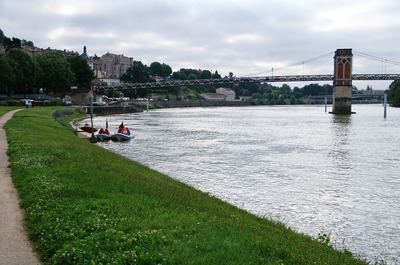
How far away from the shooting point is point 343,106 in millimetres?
132125

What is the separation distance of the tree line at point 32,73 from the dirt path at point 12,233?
84.0 metres

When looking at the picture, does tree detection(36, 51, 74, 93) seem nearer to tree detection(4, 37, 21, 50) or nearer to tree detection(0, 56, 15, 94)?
tree detection(0, 56, 15, 94)

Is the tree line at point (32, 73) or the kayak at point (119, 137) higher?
the tree line at point (32, 73)

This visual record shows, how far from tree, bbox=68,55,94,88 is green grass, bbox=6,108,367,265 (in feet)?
402

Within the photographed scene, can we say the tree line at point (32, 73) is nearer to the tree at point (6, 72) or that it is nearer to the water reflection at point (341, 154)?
the tree at point (6, 72)

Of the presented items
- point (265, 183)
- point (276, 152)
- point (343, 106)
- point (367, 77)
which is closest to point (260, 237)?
point (265, 183)

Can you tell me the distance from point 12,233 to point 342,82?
134836 mm

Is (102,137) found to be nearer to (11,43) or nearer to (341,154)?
(341,154)

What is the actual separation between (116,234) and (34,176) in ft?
23.7

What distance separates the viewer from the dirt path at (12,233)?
8.49 metres

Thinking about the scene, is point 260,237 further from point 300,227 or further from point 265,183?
point 265,183

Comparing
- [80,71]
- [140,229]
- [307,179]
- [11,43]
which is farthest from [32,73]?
[140,229]

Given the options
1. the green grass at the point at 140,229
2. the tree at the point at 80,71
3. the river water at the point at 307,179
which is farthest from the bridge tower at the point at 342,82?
the green grass at the point at 140,229

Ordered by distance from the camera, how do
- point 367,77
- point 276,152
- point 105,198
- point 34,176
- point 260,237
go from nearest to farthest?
point 260,237, point 105,198, point 34,176, point 276,152, point 367,77
